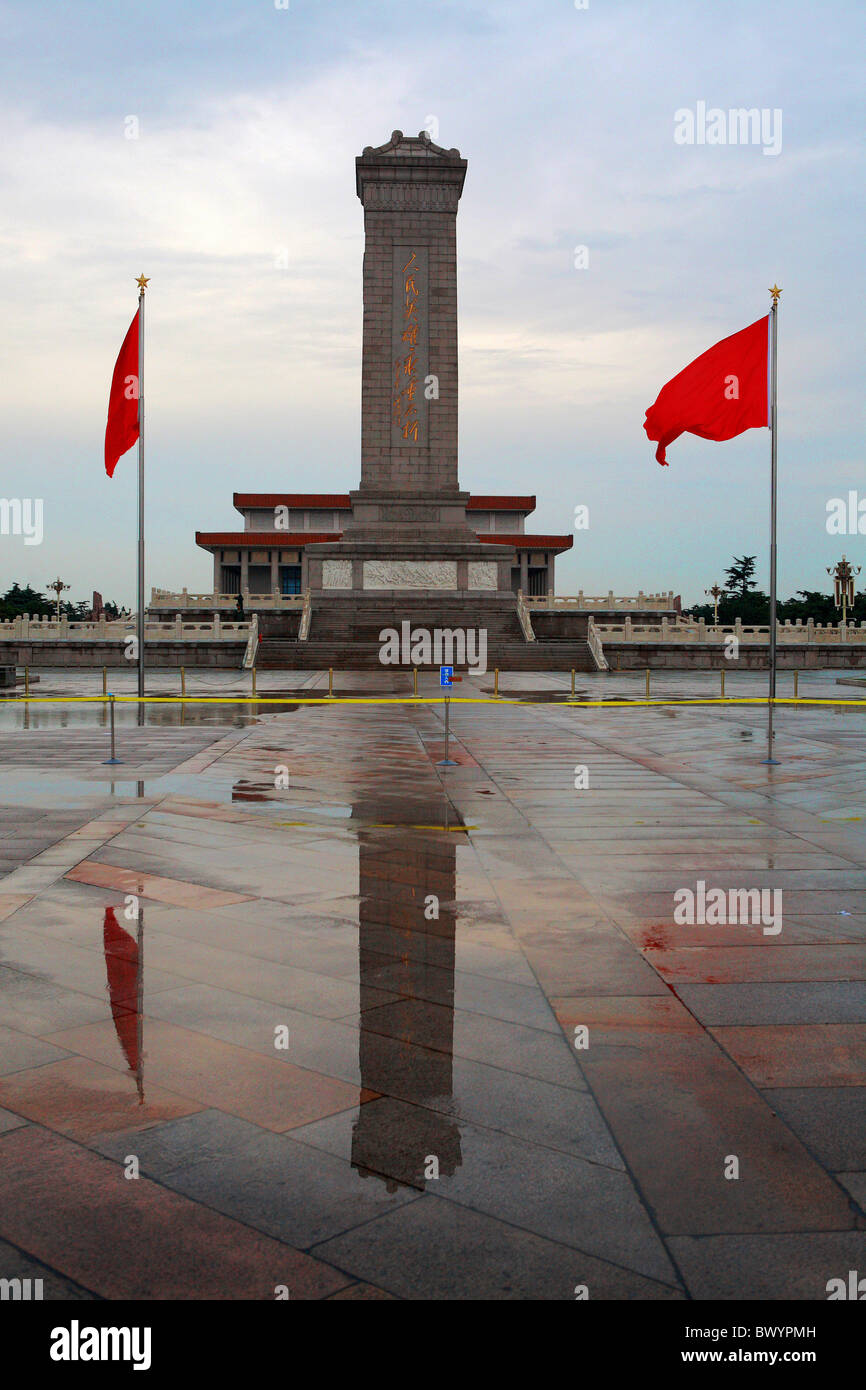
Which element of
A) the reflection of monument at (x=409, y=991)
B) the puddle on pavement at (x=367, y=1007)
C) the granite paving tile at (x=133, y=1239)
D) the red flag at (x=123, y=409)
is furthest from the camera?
the red flag at (x=123, y=409)

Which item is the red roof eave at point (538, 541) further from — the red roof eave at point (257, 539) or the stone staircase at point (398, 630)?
the stone staircase at point (398, 630)

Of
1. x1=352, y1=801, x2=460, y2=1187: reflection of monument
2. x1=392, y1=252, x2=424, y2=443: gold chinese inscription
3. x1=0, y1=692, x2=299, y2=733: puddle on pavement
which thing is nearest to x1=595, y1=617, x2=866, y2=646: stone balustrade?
x1=392, y1=252, x2=424, y2=443: gold chinese inscription

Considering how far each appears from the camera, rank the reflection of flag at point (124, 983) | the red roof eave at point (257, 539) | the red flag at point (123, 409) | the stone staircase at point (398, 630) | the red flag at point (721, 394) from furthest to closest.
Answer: the red roof eave at point (257, 539)
the stone staircase at point (398, 630)
the red flag at point (123, 409)
the red flag at point (721, 394)
the reflection of flag at point (124, 983)

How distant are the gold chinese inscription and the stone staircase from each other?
9.33 metres

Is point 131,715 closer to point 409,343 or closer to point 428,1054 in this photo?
point 428,1054

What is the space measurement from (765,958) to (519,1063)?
2.26 meters

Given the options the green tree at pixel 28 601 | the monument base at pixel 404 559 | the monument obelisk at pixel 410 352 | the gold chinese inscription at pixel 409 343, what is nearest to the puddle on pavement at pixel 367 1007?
the monument base at pixel 404 559

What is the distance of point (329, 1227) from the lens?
3.76m

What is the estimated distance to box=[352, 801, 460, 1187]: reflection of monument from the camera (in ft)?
14.4

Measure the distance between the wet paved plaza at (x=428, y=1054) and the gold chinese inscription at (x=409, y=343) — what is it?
4288 centimetres

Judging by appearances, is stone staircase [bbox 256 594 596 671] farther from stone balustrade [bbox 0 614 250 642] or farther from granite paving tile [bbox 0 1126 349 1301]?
granite paving tile [bbox 0 1126 349 1301]

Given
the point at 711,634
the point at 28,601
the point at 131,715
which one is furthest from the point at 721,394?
the point at 28,601

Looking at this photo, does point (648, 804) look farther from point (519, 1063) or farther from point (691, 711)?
point (691, 711)

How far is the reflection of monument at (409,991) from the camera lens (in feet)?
14.4
